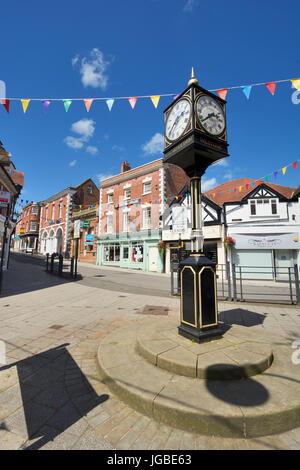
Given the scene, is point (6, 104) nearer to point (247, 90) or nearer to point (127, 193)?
point (247, 90)

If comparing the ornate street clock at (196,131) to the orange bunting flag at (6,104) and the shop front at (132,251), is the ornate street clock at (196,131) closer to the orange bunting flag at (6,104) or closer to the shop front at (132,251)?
the orange bunting flag at (6,104)

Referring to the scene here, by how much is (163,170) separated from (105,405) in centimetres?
1886

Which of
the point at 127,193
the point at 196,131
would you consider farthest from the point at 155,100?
the point at 127,193

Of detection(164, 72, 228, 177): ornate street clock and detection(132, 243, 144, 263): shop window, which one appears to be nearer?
detection(164, 72, 228, 177): ornate street clock

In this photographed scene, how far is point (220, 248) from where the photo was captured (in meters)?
16.3

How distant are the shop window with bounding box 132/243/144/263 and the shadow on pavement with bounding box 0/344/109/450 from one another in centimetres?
1689

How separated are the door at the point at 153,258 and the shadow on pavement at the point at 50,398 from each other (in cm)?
1582

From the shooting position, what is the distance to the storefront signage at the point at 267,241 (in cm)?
1453

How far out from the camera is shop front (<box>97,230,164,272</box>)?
19.0 m

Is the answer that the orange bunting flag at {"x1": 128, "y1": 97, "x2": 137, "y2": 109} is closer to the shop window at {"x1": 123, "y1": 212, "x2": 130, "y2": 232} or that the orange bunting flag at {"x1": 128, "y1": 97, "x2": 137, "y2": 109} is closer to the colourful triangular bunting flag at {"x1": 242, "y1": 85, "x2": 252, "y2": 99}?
the colourful triangular bunting flag at {"x1": 242, "y1": 85, "x2": 252, "y2": 99}

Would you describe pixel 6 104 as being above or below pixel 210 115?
above

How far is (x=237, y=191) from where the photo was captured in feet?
69.2

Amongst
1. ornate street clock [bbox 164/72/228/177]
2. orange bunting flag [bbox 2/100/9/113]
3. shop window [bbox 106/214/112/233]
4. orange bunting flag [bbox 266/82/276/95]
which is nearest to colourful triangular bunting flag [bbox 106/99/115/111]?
orange bunting flag [bbox 2/100/9/113]

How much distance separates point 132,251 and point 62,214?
14973 mm
